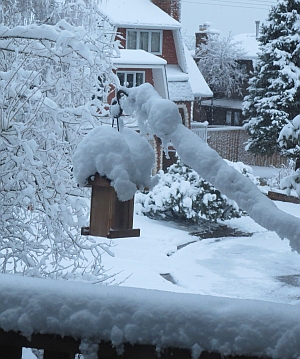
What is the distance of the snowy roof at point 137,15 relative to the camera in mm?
18422

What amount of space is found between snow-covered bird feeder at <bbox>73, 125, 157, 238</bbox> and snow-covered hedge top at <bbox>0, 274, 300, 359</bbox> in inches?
30.4

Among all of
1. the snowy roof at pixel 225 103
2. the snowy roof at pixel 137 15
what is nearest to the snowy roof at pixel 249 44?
the snowy roof at pixel 225 103

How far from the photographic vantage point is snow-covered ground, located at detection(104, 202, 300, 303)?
7793 mm

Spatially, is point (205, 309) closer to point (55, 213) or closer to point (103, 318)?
point (103, 318)

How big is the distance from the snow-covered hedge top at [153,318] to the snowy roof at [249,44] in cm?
2713

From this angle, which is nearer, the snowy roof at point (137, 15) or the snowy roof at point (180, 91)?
the snowy roof at point (137, 15)

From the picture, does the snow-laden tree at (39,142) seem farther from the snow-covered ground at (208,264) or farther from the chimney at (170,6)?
the chimney at (170,6)

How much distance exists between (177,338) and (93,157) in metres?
1.00

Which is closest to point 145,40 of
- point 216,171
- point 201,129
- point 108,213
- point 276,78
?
point 201,129

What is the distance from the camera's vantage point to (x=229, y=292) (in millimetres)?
7688

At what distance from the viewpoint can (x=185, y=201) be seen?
1225cm

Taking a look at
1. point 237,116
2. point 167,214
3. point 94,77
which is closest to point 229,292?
point 94,77

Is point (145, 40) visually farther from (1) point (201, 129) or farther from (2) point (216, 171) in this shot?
(2) point (216, 171)

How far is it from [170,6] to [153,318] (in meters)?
20.0
